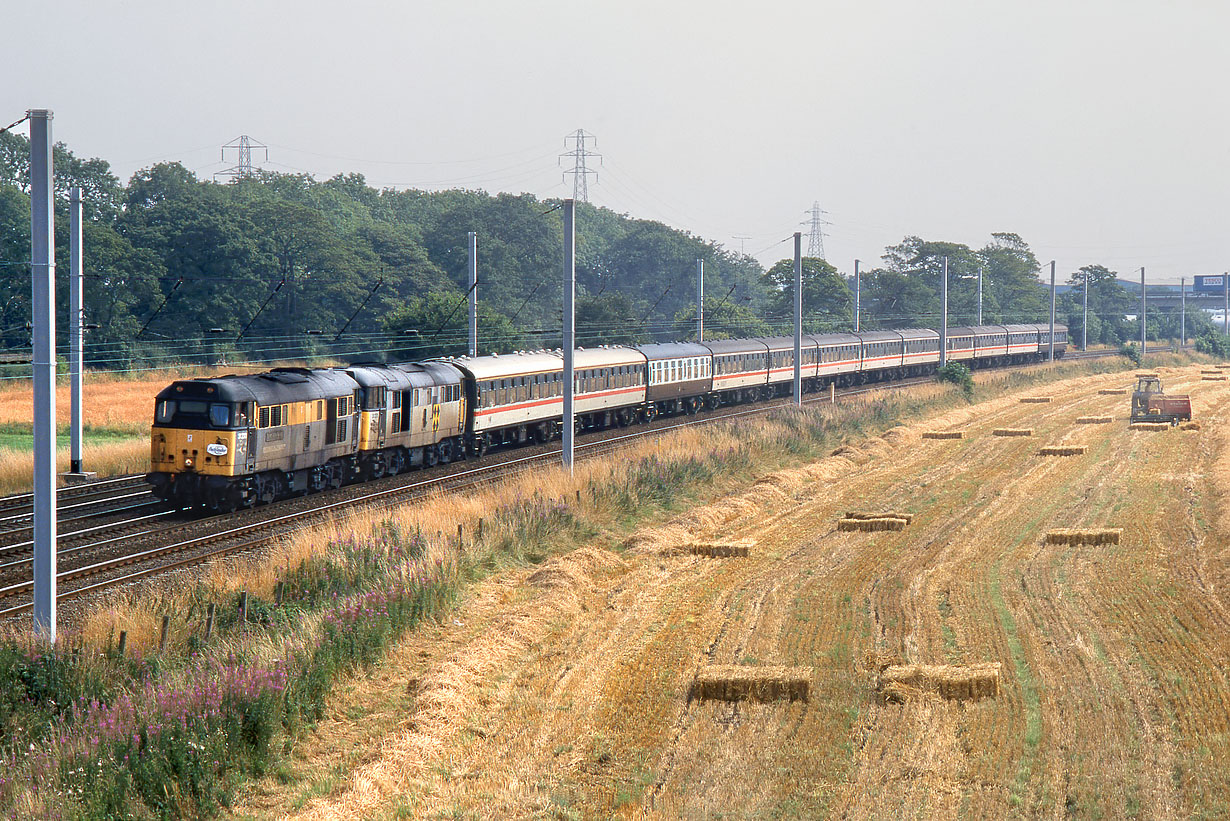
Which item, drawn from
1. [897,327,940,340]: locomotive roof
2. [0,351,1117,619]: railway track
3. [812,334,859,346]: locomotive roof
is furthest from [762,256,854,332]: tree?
[0,351,1117,619]: railway track

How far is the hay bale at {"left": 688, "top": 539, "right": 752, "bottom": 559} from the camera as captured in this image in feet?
79.5

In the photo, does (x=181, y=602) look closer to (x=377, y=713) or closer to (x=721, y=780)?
(x=377, y=713)

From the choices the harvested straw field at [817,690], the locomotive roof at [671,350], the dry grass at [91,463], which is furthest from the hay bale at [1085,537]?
the locomotive roof at [671,350]

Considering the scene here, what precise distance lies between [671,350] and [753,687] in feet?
136

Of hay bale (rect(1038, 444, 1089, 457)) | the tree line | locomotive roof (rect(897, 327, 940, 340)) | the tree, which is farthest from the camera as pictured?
the tree

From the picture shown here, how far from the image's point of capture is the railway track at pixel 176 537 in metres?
21.6

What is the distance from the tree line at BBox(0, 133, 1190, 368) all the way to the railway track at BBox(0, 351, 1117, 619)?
20.2ft

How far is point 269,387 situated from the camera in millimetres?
29312

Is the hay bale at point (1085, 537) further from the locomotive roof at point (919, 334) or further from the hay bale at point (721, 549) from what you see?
the locomotive roof at point (919, 334)

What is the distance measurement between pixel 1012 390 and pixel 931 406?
59.4 feet

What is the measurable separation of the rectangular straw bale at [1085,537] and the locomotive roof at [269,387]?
17.5 meters

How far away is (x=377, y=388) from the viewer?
3438 centimetres

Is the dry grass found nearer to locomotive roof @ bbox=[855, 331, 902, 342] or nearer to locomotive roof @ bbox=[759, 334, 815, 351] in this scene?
locomotive roof @ bbox=[759, 334, 815, 351]

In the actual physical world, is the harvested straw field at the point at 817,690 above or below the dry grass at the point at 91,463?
below
